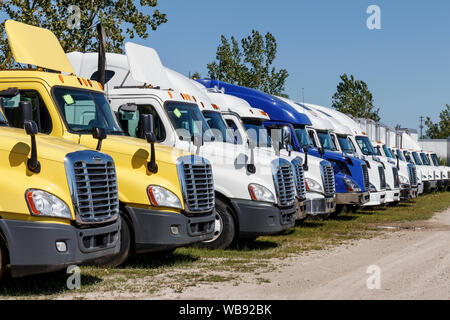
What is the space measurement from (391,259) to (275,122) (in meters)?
7.01

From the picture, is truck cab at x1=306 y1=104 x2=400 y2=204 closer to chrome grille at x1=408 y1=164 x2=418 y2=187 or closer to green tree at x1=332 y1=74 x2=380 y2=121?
chrome grille at x1=408 y1=164 x2=418 y2=187

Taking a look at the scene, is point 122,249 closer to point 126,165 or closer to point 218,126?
point 126,165

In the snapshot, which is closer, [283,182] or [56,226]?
[56,226]

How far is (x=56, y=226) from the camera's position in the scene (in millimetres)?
7699

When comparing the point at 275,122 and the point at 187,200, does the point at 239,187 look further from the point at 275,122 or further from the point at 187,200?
the point at 275,122

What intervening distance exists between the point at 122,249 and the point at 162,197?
902 millimetres

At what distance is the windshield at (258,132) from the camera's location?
15.3 meters

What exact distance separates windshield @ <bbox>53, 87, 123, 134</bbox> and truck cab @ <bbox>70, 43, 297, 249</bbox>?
0.60m

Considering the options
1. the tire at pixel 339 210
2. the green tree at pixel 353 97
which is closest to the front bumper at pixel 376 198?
the tire at pixel 339 210

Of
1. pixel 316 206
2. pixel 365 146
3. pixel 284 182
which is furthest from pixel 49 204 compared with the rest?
pixel 365 146

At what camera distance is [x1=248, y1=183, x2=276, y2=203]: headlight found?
1201 cm

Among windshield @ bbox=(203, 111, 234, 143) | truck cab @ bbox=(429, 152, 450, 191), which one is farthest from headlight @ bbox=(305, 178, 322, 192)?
truck cab @ bbox=(429, 152, 450, 191)

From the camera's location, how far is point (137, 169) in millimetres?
10055
